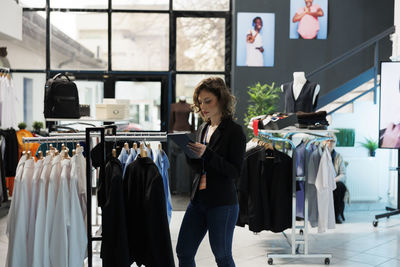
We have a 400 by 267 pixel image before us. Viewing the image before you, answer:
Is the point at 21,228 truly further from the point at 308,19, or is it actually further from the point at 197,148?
the point at 308,19

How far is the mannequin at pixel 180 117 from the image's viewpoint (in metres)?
7.95

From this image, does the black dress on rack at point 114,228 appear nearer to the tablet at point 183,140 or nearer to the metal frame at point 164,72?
the tablet at point 183,140

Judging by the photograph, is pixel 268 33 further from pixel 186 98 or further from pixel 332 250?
pixel 332 250

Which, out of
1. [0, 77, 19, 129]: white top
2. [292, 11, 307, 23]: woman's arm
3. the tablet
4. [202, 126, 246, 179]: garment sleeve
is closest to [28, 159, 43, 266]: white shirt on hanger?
the tablet

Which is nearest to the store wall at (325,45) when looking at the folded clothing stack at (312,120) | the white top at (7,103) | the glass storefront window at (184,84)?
the glass storefront window at (184,84)

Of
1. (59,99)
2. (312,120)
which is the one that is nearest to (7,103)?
(59,99)

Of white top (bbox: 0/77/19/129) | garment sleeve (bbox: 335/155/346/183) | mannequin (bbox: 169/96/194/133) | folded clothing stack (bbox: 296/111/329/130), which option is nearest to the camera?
folded clothing stack (bbox: 296/111/329/130)

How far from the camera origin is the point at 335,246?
206 inches

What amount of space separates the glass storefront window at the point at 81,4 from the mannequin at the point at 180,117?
2240mm

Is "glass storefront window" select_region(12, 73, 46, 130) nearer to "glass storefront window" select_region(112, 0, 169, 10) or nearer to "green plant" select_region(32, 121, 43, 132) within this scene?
"green plant" select_region(32, 121, 43, 132)

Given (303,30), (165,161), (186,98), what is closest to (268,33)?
(303,30)

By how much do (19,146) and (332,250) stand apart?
460 cm

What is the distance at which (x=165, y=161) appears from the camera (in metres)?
3.31

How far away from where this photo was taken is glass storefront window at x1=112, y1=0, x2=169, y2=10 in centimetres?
855
